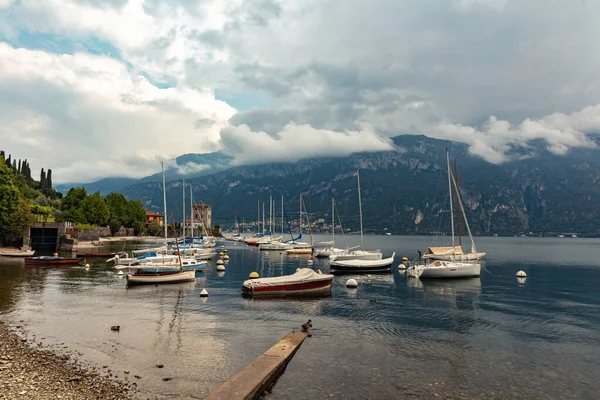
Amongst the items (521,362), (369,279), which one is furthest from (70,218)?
(521,362)

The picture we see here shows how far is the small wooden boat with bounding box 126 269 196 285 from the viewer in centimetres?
5450

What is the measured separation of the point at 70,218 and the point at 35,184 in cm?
5179

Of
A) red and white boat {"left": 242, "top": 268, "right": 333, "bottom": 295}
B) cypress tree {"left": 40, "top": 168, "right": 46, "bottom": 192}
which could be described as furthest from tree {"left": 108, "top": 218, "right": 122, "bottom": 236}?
red and white boat {"left": 242, "top": 268, "right": 333, "bottom": 295}

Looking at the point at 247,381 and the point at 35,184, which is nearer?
the point at 247,381

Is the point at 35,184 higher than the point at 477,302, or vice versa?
the point at 35,184

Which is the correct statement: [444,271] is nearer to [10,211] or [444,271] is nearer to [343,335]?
[343,335]

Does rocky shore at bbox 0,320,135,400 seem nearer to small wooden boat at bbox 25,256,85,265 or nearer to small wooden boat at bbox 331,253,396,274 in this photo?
small wooden boat at bbox 331,253,396,274

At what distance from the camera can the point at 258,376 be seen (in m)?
19.8

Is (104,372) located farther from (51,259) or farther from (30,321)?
(51,259)

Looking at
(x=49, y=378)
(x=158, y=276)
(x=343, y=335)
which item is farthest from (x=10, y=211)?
(x=343, y=335)

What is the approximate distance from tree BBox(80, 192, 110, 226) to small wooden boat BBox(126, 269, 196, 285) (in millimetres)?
115291

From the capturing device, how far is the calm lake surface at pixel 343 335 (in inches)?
831

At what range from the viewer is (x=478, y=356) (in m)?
26.2

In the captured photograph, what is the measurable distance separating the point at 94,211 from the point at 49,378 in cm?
15318
